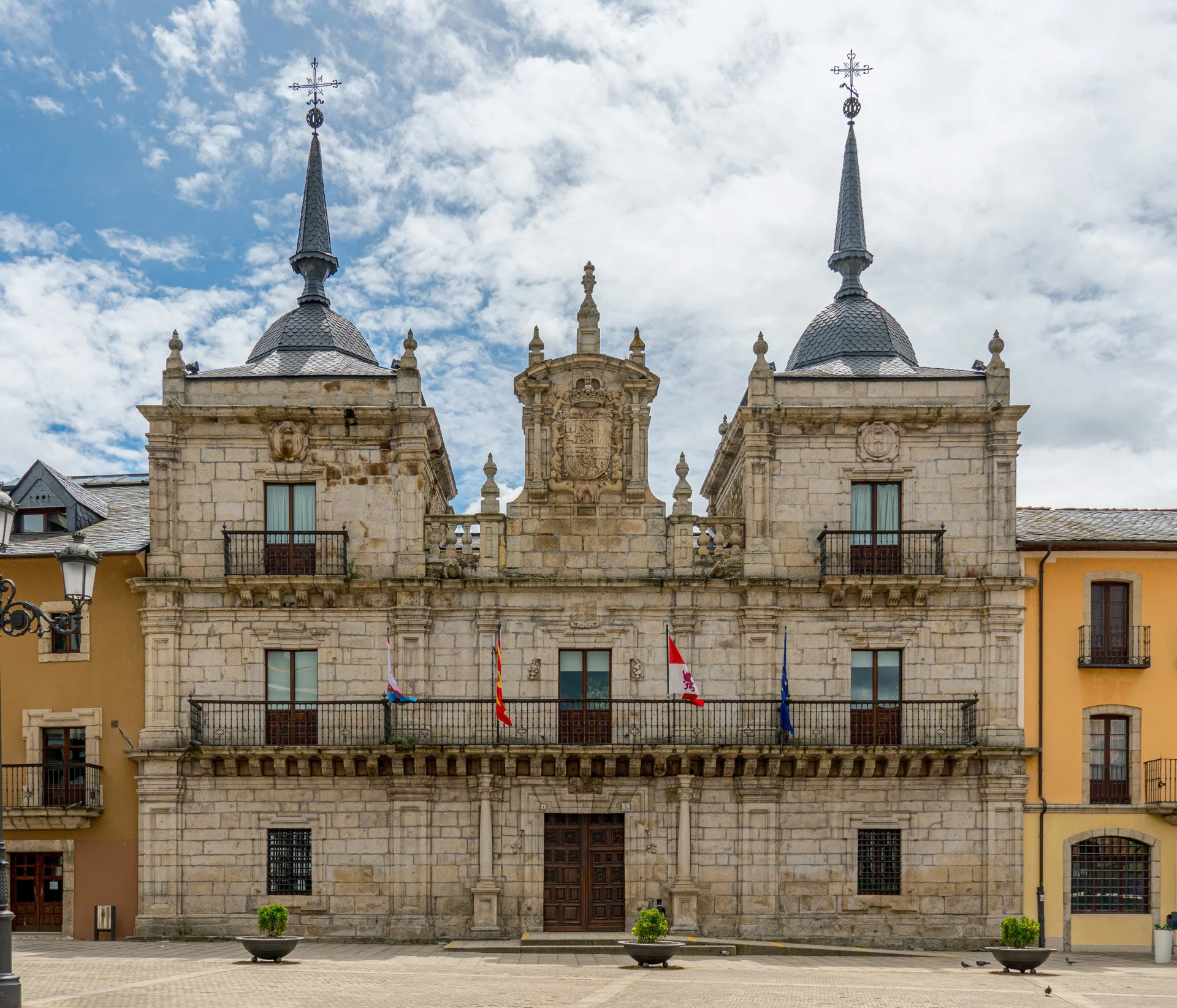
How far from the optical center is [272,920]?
24.1 meters

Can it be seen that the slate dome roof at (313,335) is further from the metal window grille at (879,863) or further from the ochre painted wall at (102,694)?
the metal window grille at (879,863)

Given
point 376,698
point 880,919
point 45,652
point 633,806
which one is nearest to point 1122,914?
point 880,919

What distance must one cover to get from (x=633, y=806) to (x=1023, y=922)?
8.82 meters

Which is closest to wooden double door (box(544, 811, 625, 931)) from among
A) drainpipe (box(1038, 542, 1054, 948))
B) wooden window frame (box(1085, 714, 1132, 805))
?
drainpipe (box(1038, 542, 1054, 948))

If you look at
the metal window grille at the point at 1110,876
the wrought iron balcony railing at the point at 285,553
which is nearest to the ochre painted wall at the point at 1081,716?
the metal window grille at the point at 1110,876

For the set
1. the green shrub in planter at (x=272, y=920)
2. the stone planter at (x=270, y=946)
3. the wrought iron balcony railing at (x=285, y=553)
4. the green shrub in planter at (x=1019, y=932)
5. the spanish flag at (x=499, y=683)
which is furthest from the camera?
the wrought iron balcony railing at (x=285, y=553)

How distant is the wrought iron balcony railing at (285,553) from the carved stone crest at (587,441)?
5.41 meters

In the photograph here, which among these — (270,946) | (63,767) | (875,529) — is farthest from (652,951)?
(63,767)

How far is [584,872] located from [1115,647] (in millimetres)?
13700

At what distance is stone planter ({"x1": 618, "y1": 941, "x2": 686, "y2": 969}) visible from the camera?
933 inches

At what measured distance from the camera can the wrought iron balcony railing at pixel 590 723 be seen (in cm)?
2917

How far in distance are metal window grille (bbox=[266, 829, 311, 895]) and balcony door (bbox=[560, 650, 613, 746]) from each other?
21.5 ft

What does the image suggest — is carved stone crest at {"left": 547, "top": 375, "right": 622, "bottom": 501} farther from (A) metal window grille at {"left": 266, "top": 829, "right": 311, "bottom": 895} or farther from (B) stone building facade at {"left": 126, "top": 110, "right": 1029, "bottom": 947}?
(A) metal window grille at {"left": 266, "top": 829, "right": 311, "bottom": 895}

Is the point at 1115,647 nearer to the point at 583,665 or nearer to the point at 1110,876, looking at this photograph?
the point at 1110,876
